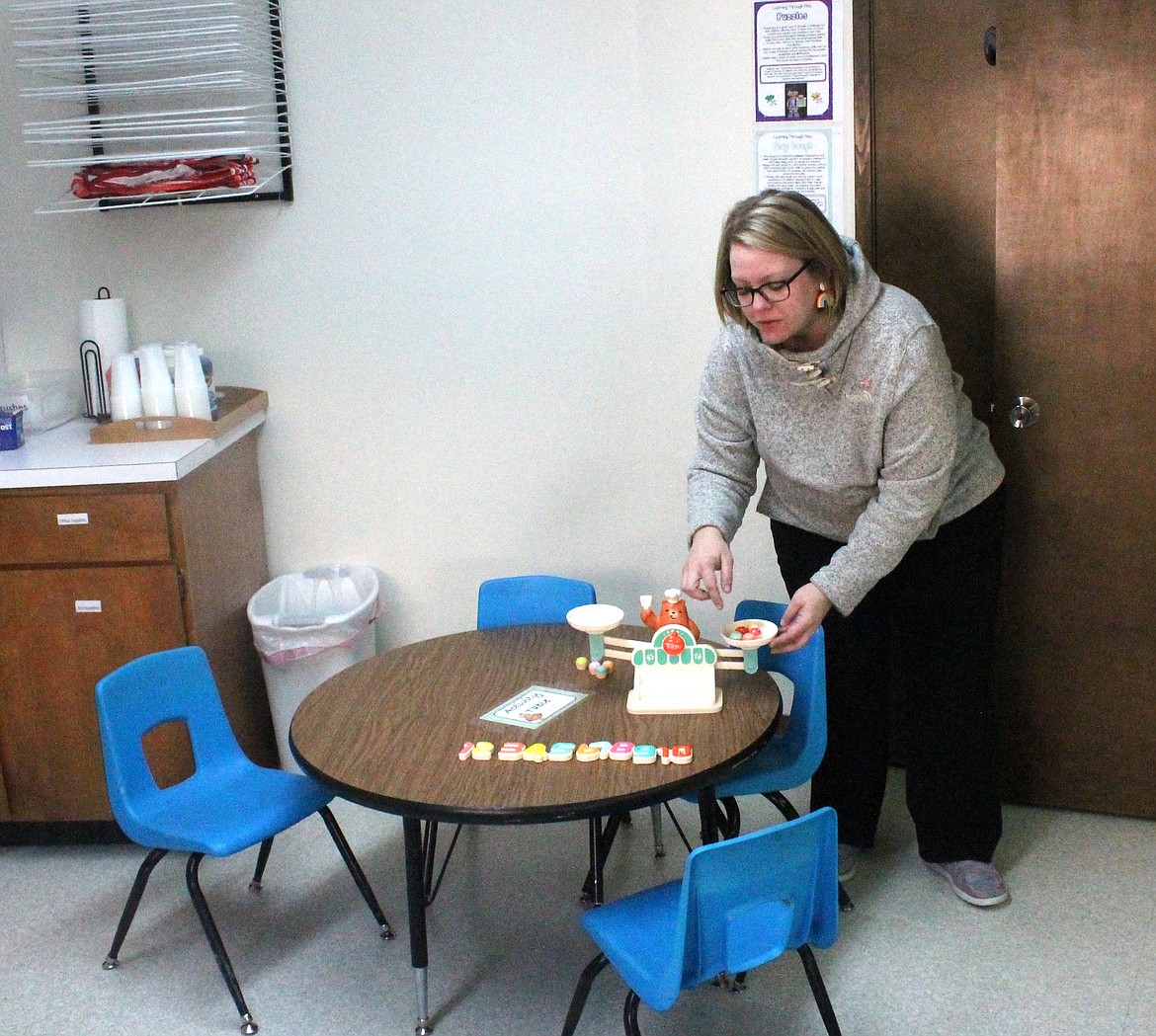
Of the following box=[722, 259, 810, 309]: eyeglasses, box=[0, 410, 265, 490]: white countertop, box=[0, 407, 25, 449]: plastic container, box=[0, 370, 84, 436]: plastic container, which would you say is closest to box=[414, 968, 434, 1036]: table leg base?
box=[0, 410, 265, 490]: white countertop

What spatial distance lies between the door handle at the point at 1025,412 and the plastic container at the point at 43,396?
2.43m

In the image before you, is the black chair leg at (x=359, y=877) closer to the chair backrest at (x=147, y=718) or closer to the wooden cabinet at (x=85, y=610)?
the chair backrest at (x=147, y=718)

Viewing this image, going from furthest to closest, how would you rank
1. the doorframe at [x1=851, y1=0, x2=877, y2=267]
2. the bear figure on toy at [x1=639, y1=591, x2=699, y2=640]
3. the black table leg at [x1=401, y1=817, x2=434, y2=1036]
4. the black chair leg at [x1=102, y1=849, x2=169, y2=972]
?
1. the doorframe at [x1=851, y1=0, x2=877, y2=267]
2. the black chair leg at [x1=102, y1=849, x2=169, y2=972]
3. the bear figure on toy at [x1=639, y1=591, x2=699, y2=640]
4. the black table leg at [x1=401, y1=817, x2=434, y2=1036]

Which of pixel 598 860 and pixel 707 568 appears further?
pixel 598 860

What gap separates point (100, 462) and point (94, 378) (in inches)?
23.7

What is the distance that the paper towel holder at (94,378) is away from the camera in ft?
11.3

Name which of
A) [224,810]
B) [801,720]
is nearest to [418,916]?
[224,810]

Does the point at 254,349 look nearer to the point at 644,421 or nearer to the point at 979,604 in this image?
the point at 644,421

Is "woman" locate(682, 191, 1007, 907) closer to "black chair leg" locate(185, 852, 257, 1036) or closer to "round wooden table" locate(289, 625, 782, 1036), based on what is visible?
"round wooden table" locate(289, 625, 782, 1036)

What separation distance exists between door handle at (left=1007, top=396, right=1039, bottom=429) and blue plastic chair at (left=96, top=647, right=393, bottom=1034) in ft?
5.74

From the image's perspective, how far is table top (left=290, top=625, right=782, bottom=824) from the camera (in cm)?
204

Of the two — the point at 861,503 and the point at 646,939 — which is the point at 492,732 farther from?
the point at 861,503

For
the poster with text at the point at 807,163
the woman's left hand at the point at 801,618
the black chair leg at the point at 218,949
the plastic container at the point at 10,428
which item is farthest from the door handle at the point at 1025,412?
the plastic container at the point at 10,428

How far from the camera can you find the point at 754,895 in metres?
1.85
